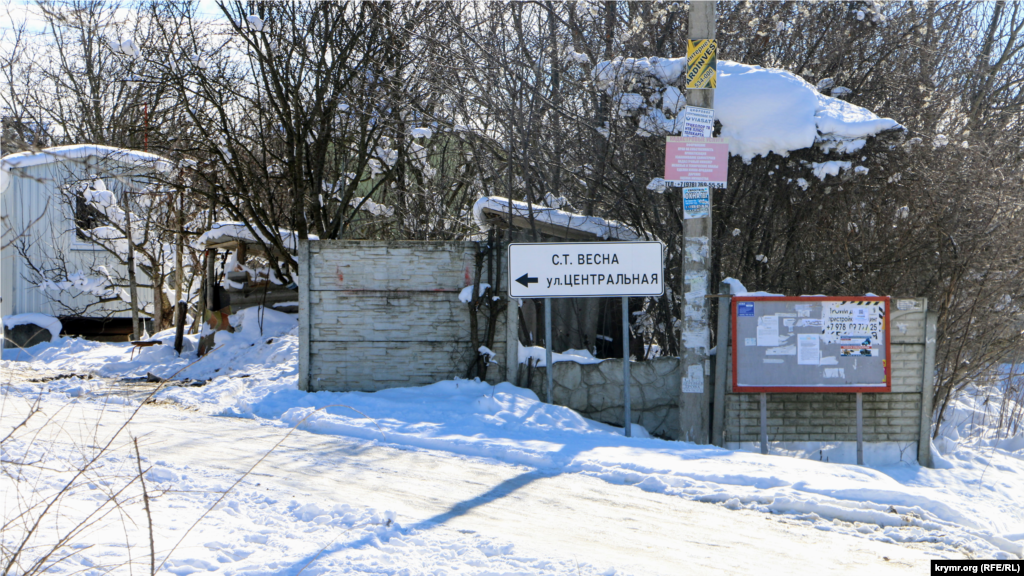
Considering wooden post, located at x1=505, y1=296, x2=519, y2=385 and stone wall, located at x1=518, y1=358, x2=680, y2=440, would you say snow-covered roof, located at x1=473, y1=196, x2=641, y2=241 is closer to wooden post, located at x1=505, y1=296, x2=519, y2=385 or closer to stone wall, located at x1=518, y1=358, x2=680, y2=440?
wooden post, located at x1=505, y1=296, x2=519, y2=385

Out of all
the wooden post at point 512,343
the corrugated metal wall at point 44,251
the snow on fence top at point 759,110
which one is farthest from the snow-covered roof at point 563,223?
the corrugated metal wall at point 44,251

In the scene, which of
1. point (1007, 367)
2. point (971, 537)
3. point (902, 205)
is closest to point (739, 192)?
point (902, 205)

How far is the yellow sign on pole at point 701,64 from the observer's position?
285 inches

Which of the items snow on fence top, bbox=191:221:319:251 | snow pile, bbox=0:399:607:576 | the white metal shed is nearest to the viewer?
snow pile, bbox=0:399:607:576

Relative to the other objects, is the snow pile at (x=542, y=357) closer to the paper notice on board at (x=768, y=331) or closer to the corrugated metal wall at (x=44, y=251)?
the paper notice on board at (x=768, y=331)

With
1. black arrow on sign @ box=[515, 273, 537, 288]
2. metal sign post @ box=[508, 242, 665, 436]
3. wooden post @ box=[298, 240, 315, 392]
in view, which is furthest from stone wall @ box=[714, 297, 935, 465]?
wooden post @ box=[298, 240, 315, 392]

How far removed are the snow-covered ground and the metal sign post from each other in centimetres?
115

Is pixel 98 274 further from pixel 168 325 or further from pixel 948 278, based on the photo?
pixel 948 278

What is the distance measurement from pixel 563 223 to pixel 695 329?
8.69 ft

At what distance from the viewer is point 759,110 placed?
25.5ft

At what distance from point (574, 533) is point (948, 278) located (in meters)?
5.86

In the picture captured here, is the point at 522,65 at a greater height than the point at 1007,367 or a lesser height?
greater

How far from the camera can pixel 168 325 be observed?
55.9 ft

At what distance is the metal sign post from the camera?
7621 millimetres
